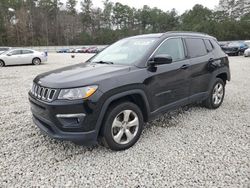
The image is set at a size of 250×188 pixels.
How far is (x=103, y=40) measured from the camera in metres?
65.9

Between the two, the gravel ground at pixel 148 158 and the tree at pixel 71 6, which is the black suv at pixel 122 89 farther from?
the tree at pixel 71 6

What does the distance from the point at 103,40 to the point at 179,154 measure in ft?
216

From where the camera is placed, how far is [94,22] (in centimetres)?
7269

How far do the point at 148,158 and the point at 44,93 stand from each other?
1693 millimetres

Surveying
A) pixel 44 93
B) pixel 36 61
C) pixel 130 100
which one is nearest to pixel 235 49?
pixel 36 61

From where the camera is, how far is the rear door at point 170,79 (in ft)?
10.8

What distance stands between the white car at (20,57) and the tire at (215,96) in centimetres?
1427

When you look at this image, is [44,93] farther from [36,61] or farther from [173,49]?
[36,61]

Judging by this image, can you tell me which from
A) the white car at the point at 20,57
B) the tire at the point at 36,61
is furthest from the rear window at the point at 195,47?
the tire at the point at 36,61

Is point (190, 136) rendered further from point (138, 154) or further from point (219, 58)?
point (219, 58)

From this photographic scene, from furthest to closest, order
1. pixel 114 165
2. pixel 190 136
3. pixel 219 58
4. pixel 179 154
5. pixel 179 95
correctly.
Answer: pixel 219 58, pixel 179 95, pixel 190 136, pixel 179 154, pixel 114 165

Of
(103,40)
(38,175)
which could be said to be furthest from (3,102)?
(103,40)

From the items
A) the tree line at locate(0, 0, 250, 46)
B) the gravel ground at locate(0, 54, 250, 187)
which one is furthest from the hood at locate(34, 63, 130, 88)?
the tree line at locate(0, 0, 250, 46)

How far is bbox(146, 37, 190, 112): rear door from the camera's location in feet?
10.8
